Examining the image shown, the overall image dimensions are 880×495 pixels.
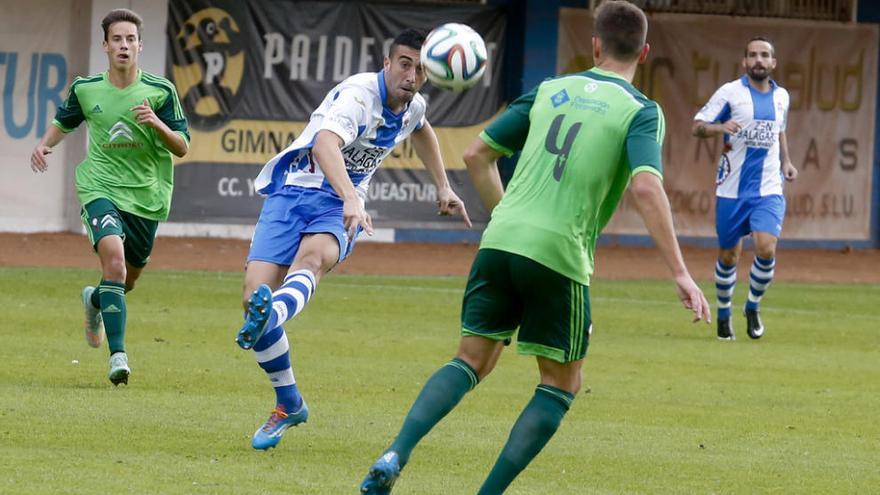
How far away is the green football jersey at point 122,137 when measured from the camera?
10.8 meters

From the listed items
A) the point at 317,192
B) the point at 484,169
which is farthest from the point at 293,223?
the point at 484,169

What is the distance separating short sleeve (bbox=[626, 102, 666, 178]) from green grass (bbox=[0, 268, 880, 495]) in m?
1.82

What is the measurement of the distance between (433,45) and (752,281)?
25.7 ft

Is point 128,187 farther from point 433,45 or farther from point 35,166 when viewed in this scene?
point 433,45

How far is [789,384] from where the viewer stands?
39.4ft

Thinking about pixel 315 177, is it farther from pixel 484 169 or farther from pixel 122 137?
pixel 122 137

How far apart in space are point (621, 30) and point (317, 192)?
2564 mm

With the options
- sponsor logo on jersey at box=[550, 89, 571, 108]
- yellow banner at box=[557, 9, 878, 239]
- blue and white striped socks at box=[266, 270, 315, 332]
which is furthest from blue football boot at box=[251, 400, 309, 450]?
yellow banner at box=[557, 9, 878, 239]

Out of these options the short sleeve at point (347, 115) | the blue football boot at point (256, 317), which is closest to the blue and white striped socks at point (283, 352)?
the blue football boot at point (256, 317)

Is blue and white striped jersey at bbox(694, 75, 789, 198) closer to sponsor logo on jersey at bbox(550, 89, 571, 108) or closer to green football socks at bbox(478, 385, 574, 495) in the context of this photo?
sponsor logo on jersey at bbox(550, 89, 571, 108)

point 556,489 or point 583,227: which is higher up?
point 583,227

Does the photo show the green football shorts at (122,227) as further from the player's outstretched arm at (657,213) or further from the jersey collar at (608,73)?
the player's outstretched arm at (657,213)

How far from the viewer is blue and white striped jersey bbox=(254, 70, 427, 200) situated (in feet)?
27.7

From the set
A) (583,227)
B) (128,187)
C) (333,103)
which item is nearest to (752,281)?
(128,187)
